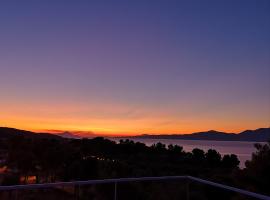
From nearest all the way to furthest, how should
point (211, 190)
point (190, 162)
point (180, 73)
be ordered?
1. point (211, 190)
2. point (180, 73)
3. point (190, 162)

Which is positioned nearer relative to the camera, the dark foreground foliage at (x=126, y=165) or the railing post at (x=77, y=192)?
the railing post at (x=77, y=192)

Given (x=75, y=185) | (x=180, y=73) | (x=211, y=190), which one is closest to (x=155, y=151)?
(x=180, y=73)

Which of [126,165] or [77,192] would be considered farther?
[126,165]

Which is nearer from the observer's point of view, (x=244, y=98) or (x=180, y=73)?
(x=180, y=73)

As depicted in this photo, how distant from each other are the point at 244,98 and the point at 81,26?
10877 millimetres

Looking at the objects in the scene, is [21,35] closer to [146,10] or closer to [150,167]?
[146,10]

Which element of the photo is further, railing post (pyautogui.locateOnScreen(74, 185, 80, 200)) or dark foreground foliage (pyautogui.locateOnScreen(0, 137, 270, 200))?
dark foreground foliage (pyautogui.locateOnScreen(0, 137, 270, 200))

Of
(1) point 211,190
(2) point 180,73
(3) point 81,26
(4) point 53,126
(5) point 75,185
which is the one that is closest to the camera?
(5) point 75,185

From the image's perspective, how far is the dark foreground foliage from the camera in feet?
18.2

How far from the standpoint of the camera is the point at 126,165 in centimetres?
2042

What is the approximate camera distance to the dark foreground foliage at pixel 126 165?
18.2ft

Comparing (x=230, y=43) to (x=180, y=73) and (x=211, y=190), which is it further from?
(x=211, y=190)

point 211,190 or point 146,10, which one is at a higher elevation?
point 146,10

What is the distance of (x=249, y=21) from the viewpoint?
1102 cm
